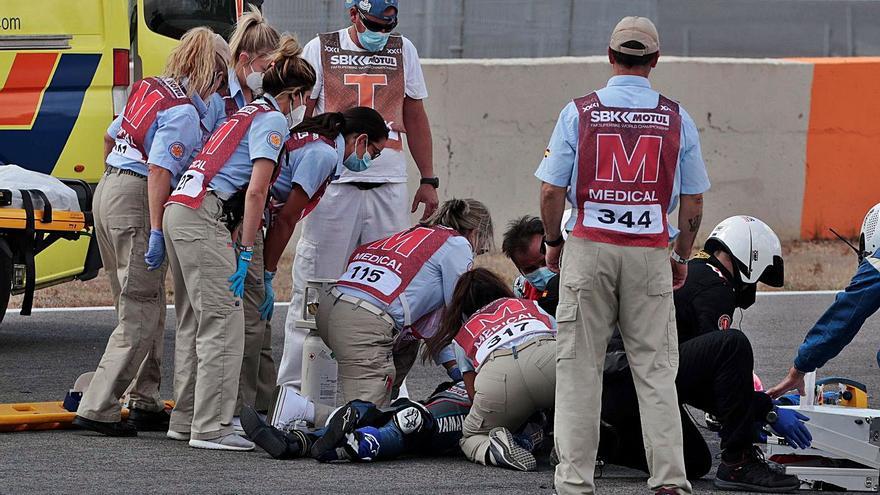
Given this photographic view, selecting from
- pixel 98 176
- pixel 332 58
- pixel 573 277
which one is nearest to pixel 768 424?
pixel 573 277

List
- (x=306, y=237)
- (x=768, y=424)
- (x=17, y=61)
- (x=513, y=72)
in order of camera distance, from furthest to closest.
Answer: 1. (x=513, y=72)
2. (x=17, y=61)
3. (x=306, y=237)
4. (x=768, y=424)

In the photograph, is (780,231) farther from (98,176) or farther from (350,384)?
(350,384)

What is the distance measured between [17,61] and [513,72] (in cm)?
518

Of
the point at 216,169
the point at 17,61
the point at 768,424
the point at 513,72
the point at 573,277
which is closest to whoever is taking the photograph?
the point at 573,277

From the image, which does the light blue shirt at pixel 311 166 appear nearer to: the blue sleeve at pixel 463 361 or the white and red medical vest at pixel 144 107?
the white and red medical vest at pixel 144 107

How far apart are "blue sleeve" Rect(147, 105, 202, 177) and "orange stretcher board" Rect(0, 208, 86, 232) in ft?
4.68

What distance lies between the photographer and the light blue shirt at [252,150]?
603 cm

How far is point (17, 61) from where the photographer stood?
352 inches

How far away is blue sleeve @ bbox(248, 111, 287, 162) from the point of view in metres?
6.02

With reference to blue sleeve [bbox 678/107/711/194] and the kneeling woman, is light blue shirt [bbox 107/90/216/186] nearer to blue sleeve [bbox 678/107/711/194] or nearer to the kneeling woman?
the kneeling woman

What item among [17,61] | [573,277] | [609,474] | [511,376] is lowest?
[609,474]

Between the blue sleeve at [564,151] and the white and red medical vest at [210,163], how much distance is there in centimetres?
152

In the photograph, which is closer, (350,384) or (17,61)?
(350,384)

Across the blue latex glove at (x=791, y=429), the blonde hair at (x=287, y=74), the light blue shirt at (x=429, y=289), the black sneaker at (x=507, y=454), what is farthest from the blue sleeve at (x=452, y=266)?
the blue latex glove at (x=791, y=429)
